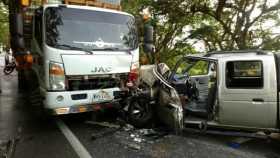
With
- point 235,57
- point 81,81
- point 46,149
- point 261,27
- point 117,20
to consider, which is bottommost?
point 46,149

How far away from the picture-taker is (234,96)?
4.66m

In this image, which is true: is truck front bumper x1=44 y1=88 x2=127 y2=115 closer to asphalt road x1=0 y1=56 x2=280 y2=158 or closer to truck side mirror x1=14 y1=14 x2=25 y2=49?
asphalt road x1=0 y1=56 x2=280 y2=158

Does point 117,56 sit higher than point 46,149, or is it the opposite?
point 117,56

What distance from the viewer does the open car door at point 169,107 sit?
4.85m

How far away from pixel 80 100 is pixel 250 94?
3.31m

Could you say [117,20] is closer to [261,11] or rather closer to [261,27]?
[261,11]

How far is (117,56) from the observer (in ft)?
20.0

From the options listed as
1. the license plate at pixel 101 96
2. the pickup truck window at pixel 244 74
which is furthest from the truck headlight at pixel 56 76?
the pickup truck window at pixel 244 74

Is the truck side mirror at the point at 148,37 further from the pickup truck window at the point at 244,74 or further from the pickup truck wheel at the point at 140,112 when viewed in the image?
the pickup truck window at the point at 244,74

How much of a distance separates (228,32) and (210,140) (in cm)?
798

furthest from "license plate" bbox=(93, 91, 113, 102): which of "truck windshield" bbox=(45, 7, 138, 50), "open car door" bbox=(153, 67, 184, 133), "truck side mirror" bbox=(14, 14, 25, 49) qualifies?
"truck side mirror" bbox=(14, 14, 25, 49)

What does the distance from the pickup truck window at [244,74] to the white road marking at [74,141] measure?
9.00ft

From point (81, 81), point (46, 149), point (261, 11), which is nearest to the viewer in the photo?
point (46, 149)

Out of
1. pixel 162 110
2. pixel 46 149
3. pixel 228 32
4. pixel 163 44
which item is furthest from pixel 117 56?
pixel 163 44
